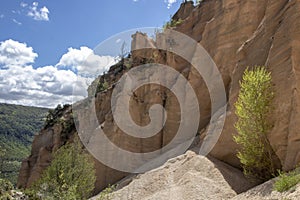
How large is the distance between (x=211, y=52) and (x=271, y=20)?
42.1 feet

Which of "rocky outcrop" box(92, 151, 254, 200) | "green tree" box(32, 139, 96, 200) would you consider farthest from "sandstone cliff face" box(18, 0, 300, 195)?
"green tree" box(32, 139, 96, 200)

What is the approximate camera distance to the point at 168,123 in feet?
124

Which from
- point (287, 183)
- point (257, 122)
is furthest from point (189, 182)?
point (287, 183)

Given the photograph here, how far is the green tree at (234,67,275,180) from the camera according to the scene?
1870 cm

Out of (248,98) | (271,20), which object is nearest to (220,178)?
(248,98)

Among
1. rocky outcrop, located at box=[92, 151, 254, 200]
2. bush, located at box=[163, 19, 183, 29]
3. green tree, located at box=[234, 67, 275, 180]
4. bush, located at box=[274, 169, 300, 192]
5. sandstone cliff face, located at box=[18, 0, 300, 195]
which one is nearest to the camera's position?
bush, located at box=[274, 169, 300, 192]

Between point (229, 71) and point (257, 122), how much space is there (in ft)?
42.9

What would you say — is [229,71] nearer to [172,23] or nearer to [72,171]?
[72,171]

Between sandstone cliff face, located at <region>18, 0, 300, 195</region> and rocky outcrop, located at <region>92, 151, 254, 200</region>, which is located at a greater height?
sandstone cliff face, located at <region>18, 0, 300, 195</region>

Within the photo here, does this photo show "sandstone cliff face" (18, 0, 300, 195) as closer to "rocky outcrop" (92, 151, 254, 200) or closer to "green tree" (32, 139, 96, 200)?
"rocky outcrop" (92, 151, 254, 200)

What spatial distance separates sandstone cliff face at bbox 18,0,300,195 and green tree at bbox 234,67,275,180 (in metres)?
0.53

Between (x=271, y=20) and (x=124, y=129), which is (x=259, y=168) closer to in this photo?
(x=271, y=20)

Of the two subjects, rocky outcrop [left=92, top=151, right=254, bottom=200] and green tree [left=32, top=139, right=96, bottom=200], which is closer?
rocky outcrop [left=92, top=151, right=254, bottom=200]

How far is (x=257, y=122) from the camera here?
19078mm
